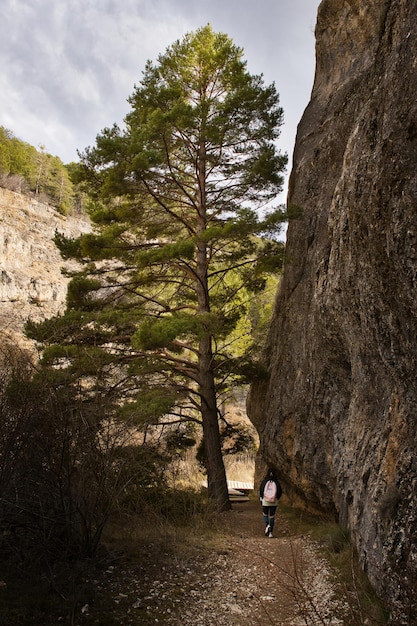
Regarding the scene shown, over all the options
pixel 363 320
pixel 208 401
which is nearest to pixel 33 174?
pixel 208 401

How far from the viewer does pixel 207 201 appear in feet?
43.9

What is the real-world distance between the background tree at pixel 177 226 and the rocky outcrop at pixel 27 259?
2154 cm

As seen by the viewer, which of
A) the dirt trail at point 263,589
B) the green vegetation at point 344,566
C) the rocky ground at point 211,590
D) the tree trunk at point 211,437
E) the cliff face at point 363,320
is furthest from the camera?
the tree trunk at point 211,437

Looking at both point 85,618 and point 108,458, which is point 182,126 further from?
point 85,618

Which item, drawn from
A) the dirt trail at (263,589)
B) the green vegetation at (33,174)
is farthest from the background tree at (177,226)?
the green vegetation at (33,174)

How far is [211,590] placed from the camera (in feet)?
19.7

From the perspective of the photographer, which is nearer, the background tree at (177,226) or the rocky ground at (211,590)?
the rocky ground at (211,590)

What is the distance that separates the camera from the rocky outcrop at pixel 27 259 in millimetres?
34156

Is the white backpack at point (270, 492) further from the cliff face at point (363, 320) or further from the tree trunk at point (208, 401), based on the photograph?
the tree trunk at point (208, 401)

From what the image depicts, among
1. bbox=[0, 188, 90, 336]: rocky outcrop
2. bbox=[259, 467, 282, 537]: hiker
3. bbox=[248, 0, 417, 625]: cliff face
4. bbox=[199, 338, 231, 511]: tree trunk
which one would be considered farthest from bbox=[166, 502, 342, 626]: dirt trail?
bbox=[0, 188, 90, 336]: rocky outcrop

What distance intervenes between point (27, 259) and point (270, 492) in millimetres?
33847

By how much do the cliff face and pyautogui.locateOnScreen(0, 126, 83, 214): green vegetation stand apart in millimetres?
40810

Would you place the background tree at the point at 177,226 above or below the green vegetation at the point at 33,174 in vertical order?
below

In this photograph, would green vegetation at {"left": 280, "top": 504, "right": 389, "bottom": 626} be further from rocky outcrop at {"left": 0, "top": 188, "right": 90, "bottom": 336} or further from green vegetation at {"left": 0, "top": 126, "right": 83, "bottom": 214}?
green vegetation at {"left": 0, "top": 126, "right": 83, "bottom": 214}
